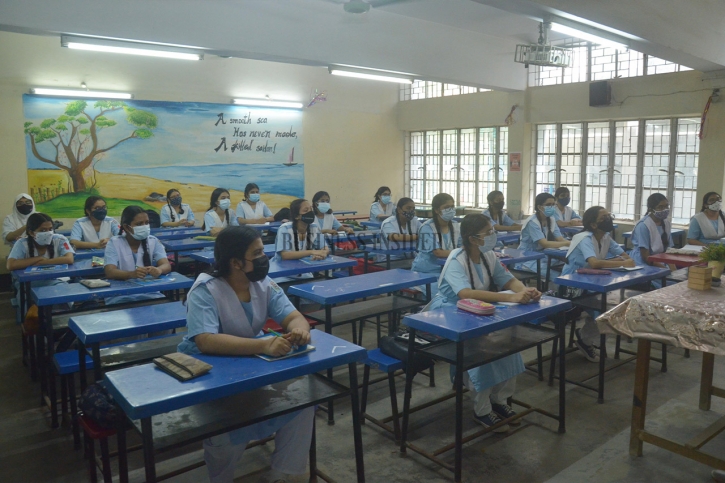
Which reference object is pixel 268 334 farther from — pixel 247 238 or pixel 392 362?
pixel 392 362

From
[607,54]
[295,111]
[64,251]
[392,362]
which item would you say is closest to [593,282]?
[392,362]

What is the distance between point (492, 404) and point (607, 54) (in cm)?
752

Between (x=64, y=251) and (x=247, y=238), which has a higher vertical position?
(x=247, y=238)

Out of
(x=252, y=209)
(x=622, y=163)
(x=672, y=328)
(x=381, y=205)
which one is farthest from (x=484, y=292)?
(x=622, y=163)

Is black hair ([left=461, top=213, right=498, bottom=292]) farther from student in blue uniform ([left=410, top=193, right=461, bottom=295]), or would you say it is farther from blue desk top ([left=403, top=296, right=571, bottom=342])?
student in blue uniform ([left=410, top=193, right=461, bottom=295])

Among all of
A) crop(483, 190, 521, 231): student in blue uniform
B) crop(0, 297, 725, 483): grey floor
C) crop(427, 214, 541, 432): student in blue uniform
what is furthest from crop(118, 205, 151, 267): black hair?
crop(483, 190, 521, 231): student in blue uniform

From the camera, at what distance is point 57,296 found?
3.78m

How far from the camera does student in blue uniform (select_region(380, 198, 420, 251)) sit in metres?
6.46

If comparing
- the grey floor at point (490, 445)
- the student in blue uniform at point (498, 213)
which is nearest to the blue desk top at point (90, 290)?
the grey floor at point (490, 445)

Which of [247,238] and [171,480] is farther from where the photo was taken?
[171,480]

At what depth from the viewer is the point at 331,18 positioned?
727 centimetres

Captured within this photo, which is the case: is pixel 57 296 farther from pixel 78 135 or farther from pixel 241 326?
pixel 78 135

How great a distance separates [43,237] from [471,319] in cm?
385

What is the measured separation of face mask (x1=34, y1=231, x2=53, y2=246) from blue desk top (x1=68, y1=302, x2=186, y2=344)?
2.12 metres
